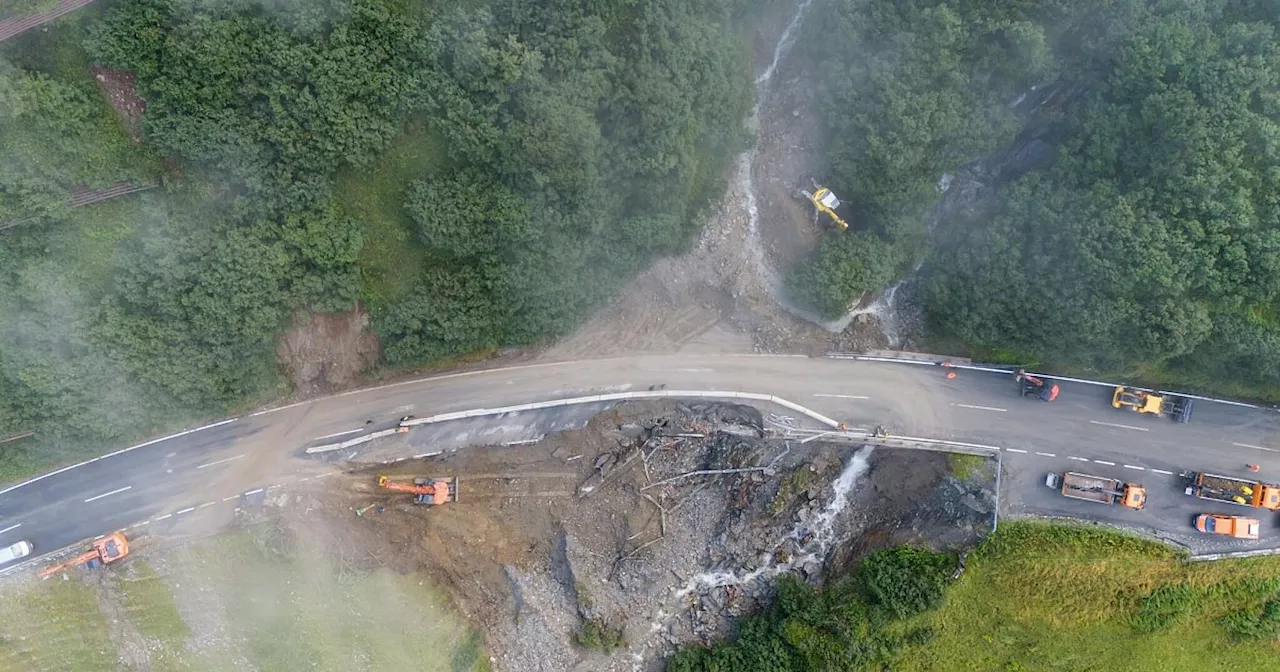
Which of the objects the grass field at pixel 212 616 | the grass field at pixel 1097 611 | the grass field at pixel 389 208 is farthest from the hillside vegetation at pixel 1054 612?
the grass field at pixel 389 208

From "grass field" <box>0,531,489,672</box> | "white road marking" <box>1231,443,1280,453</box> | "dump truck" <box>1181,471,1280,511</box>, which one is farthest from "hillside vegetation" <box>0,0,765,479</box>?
"white road marking" <box>1231,443,1280,453</box>

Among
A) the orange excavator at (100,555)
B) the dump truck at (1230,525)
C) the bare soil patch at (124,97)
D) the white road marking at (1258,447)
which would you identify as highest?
the bare soil patch at (124,97)

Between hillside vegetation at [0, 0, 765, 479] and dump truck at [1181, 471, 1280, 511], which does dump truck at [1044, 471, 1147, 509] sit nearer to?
dump truck at [1181, 471, 1280, 511]

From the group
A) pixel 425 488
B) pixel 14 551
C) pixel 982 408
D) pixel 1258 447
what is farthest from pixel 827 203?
pixel 14 551

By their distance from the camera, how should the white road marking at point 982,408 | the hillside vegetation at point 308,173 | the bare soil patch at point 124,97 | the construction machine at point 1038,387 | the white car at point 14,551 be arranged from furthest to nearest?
the white road marking at point 982,408 → the construction machine at point 1038,387 → the white car at point 14,551 → the bare soil patch at point 124,97 → the hillside vegetation at point 308,173

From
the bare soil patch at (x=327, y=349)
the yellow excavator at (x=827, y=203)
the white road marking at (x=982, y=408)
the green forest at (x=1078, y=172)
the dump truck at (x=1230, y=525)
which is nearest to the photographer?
the green forest at (x=1078, y=172)

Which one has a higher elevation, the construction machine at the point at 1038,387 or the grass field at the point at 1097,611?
the construction machine at the point at 1038,387

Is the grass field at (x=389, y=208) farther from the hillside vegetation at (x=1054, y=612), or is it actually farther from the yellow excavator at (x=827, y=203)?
the hillside vegetation at (x=1054, y=612)
